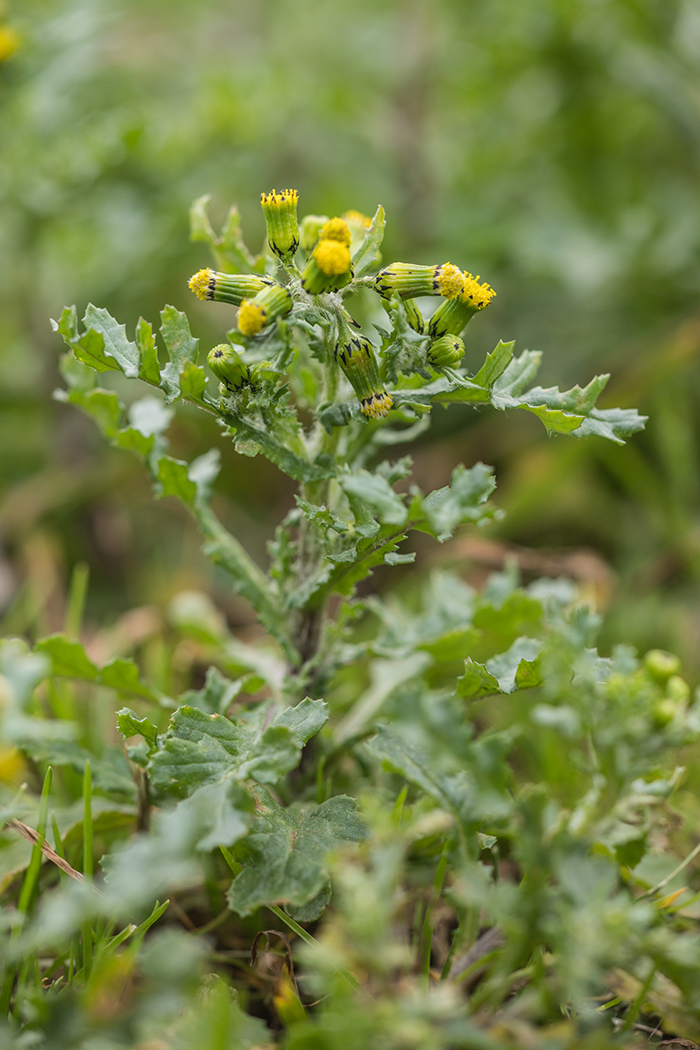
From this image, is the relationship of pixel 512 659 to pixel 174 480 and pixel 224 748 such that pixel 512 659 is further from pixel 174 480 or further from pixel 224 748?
pixel 174 480

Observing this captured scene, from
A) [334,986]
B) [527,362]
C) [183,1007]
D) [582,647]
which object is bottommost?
[183,1007]

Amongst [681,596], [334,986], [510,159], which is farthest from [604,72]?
[334,986]

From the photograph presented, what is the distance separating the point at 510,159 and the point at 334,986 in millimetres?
3468

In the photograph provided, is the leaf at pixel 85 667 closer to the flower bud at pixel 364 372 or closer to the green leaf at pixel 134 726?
the green leaf at pixel 134 726

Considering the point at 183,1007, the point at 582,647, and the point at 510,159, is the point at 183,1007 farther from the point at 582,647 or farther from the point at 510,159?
the point at 510,159

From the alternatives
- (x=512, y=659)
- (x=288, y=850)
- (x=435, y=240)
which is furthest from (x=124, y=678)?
(x=435, y=240)

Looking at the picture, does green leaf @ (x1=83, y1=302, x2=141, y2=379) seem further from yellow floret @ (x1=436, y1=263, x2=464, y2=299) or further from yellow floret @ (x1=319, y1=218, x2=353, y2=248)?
yellow floret @ (x1=436, y1=263, x2=464, y2=299)

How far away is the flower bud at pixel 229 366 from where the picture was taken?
1.19 m

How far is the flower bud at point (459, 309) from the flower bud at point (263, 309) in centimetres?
24

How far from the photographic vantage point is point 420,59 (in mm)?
3271

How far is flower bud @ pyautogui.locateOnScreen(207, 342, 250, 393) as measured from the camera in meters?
1.19

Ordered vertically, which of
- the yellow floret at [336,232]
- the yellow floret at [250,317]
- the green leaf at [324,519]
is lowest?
the green leaf at [324,519]

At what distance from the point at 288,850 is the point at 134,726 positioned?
1.02 feet

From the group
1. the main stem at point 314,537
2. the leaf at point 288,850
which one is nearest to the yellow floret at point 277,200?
the main stem at point 314,537
